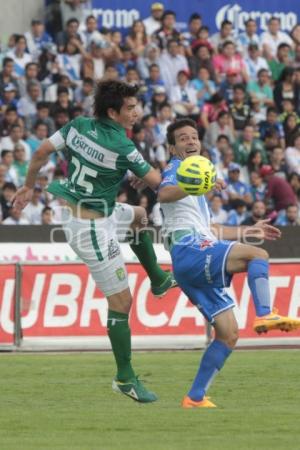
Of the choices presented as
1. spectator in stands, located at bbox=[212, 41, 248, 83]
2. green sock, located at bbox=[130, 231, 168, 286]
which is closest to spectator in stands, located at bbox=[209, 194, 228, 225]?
spectator in stands, located at bbox=[212, 41, 248, 83]

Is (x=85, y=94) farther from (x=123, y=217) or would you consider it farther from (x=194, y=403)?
(x=194, y=403)

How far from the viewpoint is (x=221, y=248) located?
991 cm

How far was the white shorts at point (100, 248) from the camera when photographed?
10.6m

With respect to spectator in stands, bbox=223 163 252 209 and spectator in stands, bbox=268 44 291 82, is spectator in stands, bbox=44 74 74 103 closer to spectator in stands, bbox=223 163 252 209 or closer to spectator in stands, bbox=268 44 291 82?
spectator in stands, bbox=223 163 252 209

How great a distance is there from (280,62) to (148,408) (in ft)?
49.4

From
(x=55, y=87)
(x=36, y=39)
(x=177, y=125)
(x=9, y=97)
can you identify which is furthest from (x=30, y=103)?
(x=177, y=125)

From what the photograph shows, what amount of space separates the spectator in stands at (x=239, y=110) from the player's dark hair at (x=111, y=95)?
12.1 metres

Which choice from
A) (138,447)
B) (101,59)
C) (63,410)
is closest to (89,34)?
(101,59)

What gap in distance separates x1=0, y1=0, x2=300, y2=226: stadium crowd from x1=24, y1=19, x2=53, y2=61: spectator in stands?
2 centimetres

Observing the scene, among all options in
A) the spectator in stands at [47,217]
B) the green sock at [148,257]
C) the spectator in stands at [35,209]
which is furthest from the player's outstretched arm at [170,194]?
the spectator in stands at [35,209]

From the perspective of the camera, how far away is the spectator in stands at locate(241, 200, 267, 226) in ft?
68.1

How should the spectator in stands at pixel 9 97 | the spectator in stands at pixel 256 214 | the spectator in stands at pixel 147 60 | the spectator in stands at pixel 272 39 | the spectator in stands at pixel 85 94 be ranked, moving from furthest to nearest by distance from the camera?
the spectator in stands at pixel 272 39, the spectator in stands at pixel 147 60, the spectator in stands at pixel 85 94, the spectator in stands at pixel 9 97, the spectator in stands at pixel 256 214

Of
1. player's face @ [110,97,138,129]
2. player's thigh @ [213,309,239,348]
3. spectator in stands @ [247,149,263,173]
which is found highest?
player's face @ [110,97,138,129]

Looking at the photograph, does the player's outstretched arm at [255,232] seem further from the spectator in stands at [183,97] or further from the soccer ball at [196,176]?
the spectator in stands at [183,97]
